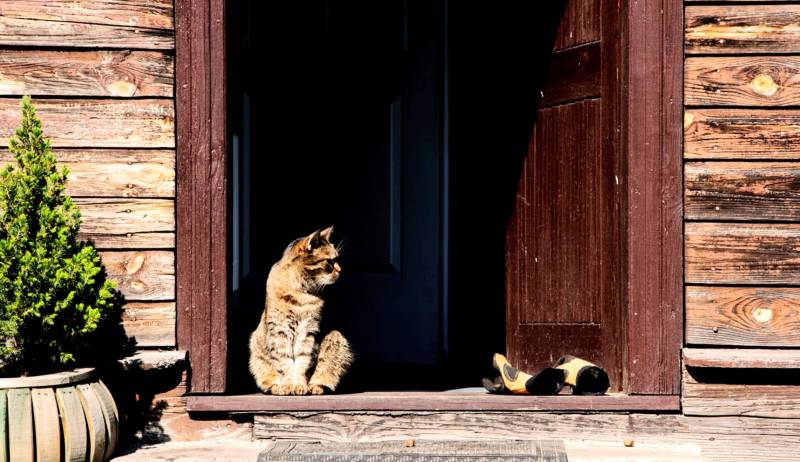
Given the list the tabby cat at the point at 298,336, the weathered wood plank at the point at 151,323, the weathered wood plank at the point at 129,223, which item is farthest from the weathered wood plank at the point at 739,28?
the weathered wood plank at the point at 151,323

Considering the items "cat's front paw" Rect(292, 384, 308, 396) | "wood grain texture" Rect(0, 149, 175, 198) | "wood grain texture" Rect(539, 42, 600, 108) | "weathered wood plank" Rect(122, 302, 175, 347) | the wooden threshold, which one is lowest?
the wooden threshold

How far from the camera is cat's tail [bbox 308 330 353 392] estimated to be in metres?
3.90

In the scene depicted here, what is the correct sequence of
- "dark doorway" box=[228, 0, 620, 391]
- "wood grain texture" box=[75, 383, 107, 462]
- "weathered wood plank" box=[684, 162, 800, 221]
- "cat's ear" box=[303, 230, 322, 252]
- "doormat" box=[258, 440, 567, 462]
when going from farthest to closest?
"dark doorway" box=[228, 0, 620, 391]
"cat's ear" box=[303, 230, 322, 252]
"weathered wood plank" box=[684, 162, 800, 221]
"doormat" box=[258, 440, 567, 462]
"wood grain texture" box=[75, 383, 107, 462]

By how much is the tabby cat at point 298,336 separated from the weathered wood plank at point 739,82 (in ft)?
5.28

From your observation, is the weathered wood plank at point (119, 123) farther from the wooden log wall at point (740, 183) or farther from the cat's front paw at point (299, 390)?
the wooden log wall at point (740, 183)

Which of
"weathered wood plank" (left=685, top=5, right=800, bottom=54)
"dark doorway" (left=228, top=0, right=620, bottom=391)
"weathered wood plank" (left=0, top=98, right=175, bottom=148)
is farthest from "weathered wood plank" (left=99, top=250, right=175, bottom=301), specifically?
"weathered wood plank" (left=685, top=5, right=800, bottom=54)

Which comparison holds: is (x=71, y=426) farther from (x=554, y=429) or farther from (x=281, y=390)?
(x=554, y=429)

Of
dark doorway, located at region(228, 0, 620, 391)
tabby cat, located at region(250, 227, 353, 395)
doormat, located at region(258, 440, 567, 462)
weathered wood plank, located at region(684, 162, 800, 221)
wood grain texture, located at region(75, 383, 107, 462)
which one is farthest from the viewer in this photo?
dark doorway, located at region(228, 0, 620, 391)

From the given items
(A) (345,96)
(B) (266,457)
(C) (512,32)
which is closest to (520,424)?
(B) (266,457)

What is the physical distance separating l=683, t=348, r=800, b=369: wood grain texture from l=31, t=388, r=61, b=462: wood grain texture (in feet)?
7.31

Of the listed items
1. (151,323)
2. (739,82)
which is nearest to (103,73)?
(151,323)

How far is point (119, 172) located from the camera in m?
3.64

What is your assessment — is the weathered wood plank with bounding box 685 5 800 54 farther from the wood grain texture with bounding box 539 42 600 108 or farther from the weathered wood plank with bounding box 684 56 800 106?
the wood grain texture with bounding box 539 42 600 108

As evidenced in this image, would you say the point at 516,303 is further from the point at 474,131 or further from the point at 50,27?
the point at 50,27
